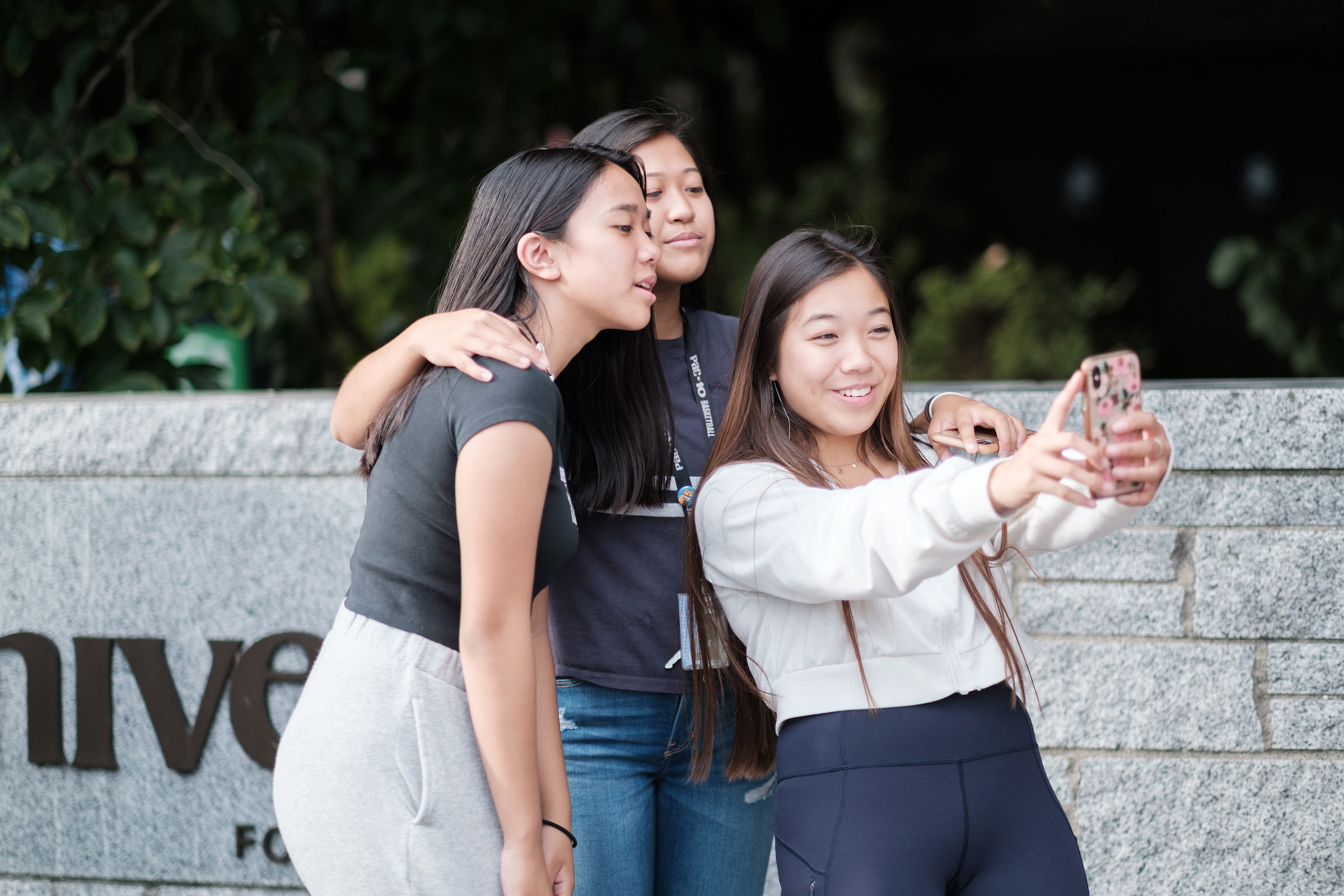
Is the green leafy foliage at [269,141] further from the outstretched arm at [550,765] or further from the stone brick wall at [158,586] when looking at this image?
the outstretched arm at [550,765]

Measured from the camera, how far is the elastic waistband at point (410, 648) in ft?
4.76

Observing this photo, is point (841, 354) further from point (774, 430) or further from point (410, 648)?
point (410, 648)

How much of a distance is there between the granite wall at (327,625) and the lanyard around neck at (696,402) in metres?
0.84

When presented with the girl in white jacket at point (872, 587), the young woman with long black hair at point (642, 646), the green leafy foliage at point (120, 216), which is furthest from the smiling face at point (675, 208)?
the green leafy foliage at point (120, 216)

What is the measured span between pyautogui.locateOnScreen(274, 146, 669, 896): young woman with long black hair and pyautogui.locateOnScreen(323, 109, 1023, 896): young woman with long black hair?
0.28 meters

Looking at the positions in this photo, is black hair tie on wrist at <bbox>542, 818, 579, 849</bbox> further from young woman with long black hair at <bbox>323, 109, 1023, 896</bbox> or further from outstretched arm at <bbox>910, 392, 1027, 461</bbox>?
outstretched arm at <bbox>910, 392, 1027, 461</bbox>

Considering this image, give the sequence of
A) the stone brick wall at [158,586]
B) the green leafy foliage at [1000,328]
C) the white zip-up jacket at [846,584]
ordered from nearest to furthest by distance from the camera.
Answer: the white zip-up jacket at [846,584]
the stone brick wall at [158,586]
the green leafy foliage at [1000,328]

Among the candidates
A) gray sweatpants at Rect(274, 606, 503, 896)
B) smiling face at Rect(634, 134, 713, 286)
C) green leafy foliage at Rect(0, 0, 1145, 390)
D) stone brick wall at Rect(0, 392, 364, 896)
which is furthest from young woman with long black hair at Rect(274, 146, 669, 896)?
stone brick wall at Rect(0, 392, 364, 896)

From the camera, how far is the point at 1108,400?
1339 millimetres

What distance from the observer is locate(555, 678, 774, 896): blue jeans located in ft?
5.94

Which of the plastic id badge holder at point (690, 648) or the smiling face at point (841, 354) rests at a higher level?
the smiling face at point (841, 354)

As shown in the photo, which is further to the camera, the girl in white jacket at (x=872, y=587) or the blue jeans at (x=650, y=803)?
the blue jeans at (x=650, y=803)

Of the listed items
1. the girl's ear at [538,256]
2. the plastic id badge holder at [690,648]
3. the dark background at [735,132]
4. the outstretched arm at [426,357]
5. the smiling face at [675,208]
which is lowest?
the plastic id badge holder at [690,648]

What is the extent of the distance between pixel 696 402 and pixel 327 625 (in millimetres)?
1195
